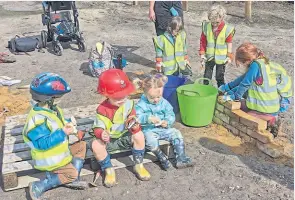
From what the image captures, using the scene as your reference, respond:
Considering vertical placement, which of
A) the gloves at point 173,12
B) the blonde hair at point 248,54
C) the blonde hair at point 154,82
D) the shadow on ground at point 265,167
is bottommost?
the shadow on ground at point 265,167

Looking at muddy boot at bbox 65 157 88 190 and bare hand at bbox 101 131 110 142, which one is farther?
muddy boot at bbox 65 157 88 190

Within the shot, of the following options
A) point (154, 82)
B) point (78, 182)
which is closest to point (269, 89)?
point (154, 82)

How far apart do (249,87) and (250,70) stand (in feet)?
0.75

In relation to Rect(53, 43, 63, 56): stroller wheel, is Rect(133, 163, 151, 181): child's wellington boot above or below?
below

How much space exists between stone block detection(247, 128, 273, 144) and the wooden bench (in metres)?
0.99

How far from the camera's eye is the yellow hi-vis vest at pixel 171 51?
624 cm

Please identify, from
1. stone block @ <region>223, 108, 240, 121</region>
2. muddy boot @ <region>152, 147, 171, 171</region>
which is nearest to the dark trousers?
stone block @ <region>223, 108, 240, 121</region>

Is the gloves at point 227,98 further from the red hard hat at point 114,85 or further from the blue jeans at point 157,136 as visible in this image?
the red hard hat at point 114,85

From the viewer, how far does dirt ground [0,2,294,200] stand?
4309 mm

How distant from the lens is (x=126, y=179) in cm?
451

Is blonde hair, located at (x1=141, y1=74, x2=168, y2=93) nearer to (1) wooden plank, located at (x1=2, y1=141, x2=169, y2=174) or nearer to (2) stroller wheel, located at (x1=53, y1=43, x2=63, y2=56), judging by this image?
(1) wooden plank, located at (x1=2, y1=141, x2=169, y2=174)

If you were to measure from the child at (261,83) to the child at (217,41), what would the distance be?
1.01 meters

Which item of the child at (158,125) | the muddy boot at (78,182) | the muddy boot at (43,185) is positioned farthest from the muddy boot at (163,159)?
the muddy boot at (43,185)

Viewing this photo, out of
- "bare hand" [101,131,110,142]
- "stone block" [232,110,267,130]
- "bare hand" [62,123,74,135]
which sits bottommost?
"stone block" [232,110,267,130]
